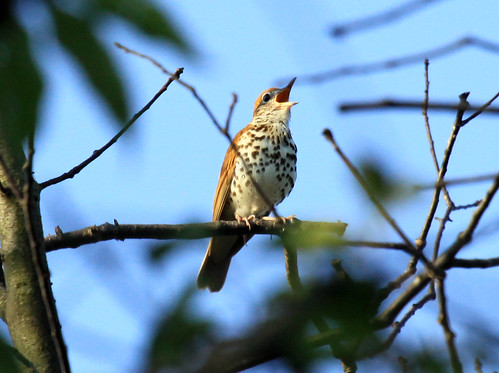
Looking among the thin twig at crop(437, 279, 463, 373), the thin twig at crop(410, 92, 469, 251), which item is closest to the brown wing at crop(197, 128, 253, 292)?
the thin twig at crop(410, 92, 469, 251)

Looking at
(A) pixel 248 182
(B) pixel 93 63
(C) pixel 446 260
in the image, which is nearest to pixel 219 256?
(A) pixel 248 182

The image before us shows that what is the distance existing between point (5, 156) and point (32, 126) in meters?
2.79

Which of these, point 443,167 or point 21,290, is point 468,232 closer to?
point 443,167

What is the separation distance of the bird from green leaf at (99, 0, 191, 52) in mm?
6294

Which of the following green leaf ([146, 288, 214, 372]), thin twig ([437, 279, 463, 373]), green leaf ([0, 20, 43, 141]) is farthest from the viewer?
thin twig ([437, 279, 463, 373])

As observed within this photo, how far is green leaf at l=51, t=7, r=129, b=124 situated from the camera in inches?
50.5

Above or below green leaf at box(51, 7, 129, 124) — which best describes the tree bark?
above

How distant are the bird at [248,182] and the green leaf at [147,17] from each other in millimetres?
6294

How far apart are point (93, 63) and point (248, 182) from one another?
6381mm

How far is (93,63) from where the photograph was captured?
1.29 metres

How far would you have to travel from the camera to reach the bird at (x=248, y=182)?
7.76m

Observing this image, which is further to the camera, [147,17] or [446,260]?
[446,260]

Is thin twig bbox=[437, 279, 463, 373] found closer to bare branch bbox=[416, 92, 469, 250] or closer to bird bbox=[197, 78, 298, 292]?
bare branch bbox=[416, 92, 469, 250]

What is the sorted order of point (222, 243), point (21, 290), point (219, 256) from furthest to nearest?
point (219, 256)
point (222, 243)
point (21, 290)
